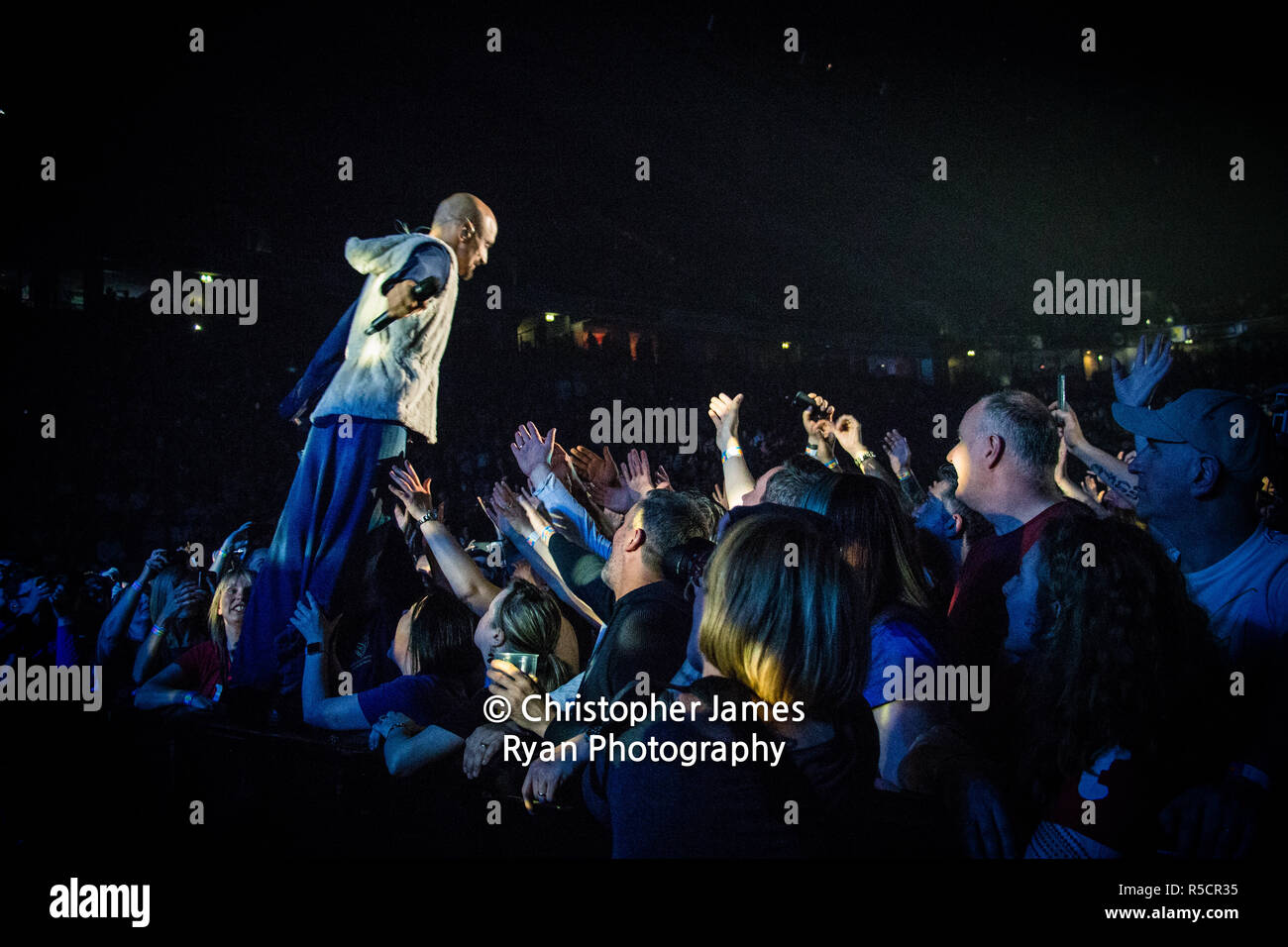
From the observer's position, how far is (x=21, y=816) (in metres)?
3.44

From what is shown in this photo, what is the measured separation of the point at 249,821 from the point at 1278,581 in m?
3.55

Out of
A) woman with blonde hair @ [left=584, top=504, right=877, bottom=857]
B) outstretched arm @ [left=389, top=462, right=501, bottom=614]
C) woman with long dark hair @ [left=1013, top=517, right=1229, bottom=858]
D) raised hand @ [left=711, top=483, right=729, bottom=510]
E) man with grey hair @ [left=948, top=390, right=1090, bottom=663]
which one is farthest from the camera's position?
raised hand @ [left=711, top=483, right=729, bottom=510]

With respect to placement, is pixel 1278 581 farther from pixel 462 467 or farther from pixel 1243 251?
pixel 462 467

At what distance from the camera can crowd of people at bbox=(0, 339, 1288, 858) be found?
260 cm

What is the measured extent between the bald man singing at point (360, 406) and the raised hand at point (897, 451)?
161cm

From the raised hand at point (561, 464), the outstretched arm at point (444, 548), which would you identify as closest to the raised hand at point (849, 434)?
the raised hand at point (561, 464)

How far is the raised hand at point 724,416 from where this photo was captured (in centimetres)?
347

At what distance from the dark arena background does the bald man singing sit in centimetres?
2

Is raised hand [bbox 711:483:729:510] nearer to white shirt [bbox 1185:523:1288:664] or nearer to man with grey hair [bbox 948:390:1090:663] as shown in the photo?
man with grey hair [bbox 948:390:1090:663]

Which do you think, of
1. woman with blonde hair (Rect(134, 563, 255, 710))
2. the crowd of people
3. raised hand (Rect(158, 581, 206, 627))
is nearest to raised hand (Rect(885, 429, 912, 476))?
the crowd of people

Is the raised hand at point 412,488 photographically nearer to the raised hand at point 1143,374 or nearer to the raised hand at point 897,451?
the raised hand at point 897,451

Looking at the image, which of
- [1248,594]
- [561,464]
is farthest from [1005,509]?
[561,464]
